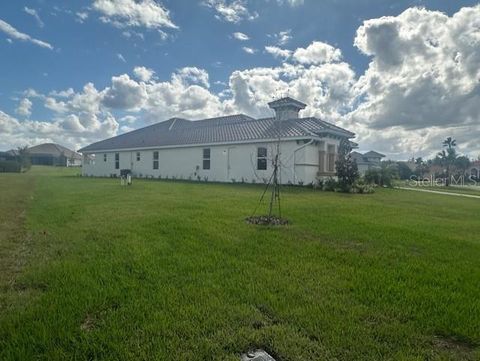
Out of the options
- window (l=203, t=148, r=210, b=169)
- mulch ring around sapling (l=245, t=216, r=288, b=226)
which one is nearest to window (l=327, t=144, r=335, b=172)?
window (l=203, t=148, r=210, b=169)

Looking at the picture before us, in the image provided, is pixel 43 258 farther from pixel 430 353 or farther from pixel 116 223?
pixel 430 353

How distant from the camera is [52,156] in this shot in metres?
65.8

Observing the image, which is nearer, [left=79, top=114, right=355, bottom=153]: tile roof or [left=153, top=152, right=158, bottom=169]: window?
[left=79, top=114, right=355, bottom=153]: tile roof

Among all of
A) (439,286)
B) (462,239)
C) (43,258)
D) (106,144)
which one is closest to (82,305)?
(43,258)

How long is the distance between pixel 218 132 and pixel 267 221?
18.3 m

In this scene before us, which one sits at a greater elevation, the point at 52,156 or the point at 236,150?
the point at 52,156

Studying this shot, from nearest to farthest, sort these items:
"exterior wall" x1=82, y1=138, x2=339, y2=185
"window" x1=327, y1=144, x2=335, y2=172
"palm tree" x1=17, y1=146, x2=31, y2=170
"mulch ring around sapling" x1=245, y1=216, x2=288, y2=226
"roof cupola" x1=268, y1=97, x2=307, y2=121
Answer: "mulch ring around sapling" x1=245, y1=216, x2=288, y2=226, "exterior wall" x1=82, y1=138, x2=339, y2=185, "window" x1=327, y1=144, x2=335, y2=172, "roof cupola" x1=268, y1=97, x2=307, y2=121, "palm tree" x1=17, y1=146, x2=31, y2=170

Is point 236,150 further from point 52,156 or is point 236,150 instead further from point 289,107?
point 52,156

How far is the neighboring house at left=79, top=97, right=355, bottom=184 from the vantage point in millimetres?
18328

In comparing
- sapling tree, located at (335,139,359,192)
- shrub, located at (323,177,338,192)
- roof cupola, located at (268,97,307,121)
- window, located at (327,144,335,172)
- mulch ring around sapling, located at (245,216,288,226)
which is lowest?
mulch ring around sapling, located at (245,216,288,226)

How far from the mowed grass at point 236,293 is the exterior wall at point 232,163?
1091 centimetres

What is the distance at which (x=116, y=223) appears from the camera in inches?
268

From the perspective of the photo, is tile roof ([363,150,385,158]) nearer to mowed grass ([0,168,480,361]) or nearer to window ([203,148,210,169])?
window ([203,148,210,169])

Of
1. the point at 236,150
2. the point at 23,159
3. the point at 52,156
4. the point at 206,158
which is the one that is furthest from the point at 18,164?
the point at 236,150
